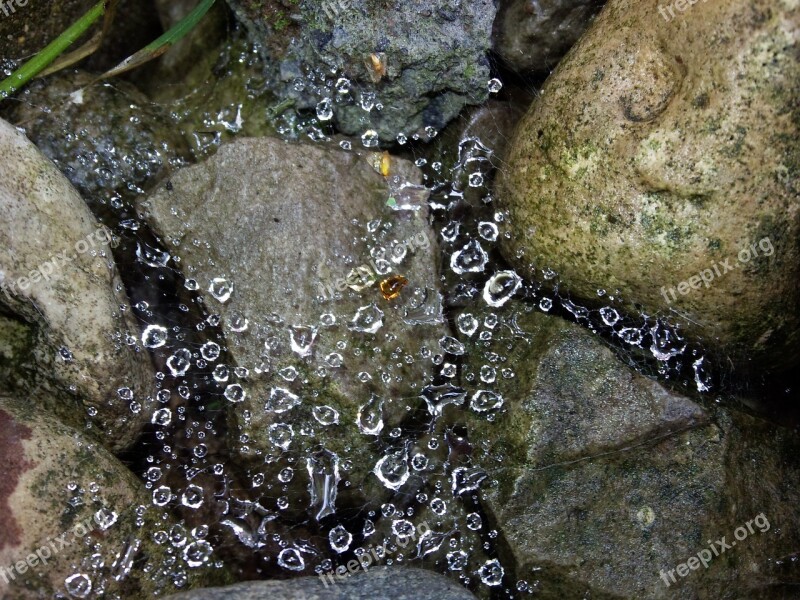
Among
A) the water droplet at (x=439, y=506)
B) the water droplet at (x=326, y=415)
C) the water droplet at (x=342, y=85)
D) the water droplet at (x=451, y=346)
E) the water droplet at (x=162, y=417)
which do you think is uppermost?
the water droplet at (x=342, y=85)

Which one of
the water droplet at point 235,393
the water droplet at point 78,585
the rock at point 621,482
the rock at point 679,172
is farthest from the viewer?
the water droplet at point 235,393

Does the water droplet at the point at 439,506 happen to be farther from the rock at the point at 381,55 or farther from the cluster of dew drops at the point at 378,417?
the rock at the point at 381,55

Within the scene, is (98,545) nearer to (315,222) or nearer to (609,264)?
(315,222)

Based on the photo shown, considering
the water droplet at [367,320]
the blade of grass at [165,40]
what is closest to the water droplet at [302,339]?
the water droplet at [367,320]

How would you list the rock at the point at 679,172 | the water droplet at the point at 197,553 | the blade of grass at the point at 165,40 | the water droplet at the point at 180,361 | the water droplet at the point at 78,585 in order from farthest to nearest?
the blade of grass at the point at 165,40
the water droplet at the point at 180,361
the water droplet at the point at 197,553
the water droplet at the point at 78,585
the rock at the point at 679,172

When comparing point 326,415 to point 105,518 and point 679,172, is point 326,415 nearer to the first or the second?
point 105,518

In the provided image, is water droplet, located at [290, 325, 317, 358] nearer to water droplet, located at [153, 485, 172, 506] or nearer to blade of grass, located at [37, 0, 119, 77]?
water droplet, located at [153, 485, 172, 506]

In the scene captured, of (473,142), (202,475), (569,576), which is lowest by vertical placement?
(569,576)

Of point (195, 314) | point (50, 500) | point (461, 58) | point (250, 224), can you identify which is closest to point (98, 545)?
point (50, 500)
